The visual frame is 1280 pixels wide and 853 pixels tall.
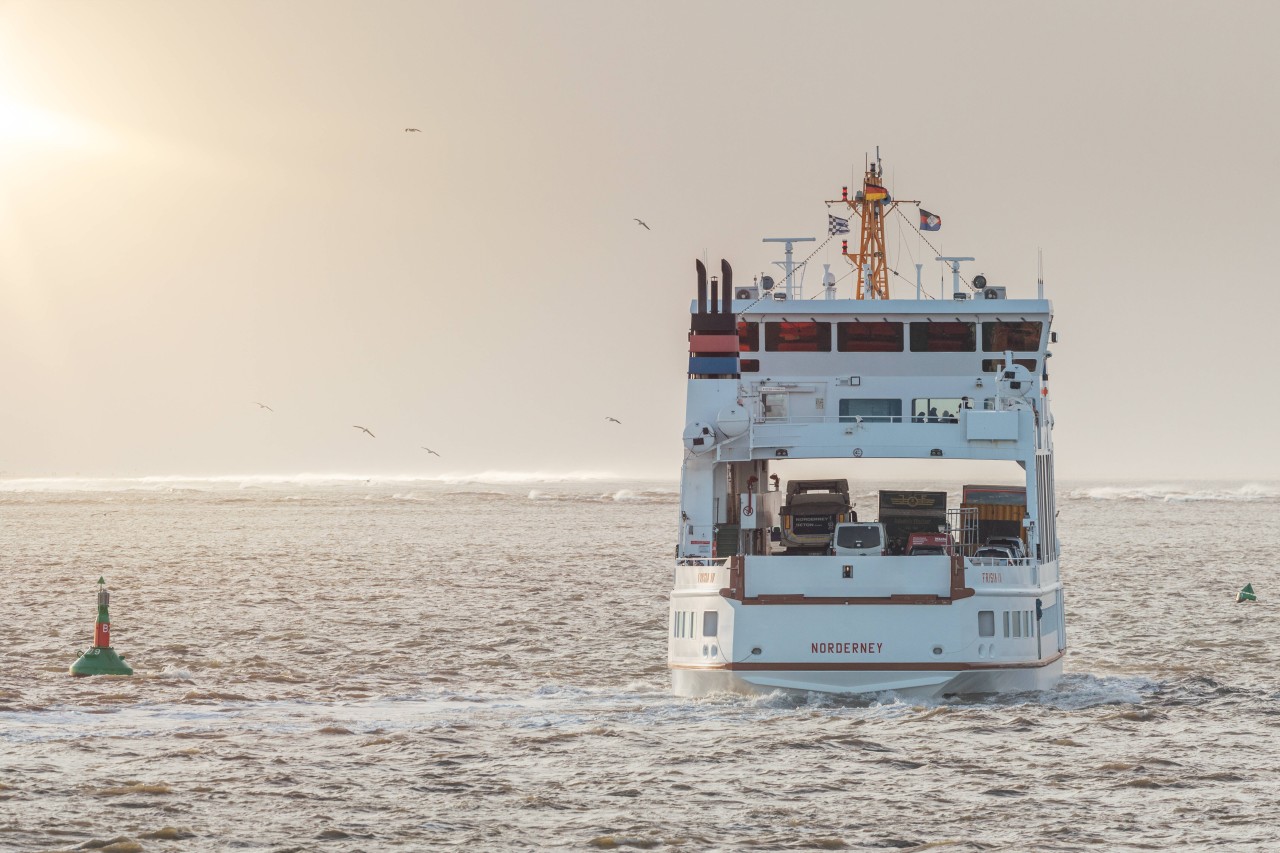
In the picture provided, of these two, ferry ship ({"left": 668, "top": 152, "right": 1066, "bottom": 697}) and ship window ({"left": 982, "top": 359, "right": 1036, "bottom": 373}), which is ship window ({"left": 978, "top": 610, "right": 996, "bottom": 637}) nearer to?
ferry ship ({"left": 668, "top": 152, "right": 1066, "bottom": 697})

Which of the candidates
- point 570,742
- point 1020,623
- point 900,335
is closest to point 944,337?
point 900,335

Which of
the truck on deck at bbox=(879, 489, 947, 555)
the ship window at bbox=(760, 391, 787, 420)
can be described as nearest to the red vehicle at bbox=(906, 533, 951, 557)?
the truck on deck at bbox=(879, 489, 947, 555)

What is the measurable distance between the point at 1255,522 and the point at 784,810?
124m

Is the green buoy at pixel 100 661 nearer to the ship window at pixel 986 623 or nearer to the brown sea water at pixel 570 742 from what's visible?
the brown sea water at pixel 570 742

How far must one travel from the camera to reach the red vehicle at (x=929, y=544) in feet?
101

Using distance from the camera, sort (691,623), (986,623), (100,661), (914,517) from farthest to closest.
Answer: (914,517), (100,661), (691,623), (986,623)

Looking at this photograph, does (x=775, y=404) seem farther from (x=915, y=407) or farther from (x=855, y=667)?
(x=855, y=667)

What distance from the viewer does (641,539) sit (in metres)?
104

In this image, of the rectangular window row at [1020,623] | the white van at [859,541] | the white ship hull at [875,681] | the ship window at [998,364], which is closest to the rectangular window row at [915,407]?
the ship window at [998,364]

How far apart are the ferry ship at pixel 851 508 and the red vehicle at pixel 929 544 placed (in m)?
0.04

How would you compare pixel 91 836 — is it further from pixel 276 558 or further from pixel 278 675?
pixel 276 558

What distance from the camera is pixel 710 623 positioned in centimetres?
2894

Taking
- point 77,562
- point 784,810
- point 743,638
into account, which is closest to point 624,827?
point 784,810

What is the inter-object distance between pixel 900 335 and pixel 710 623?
783 centimetres
